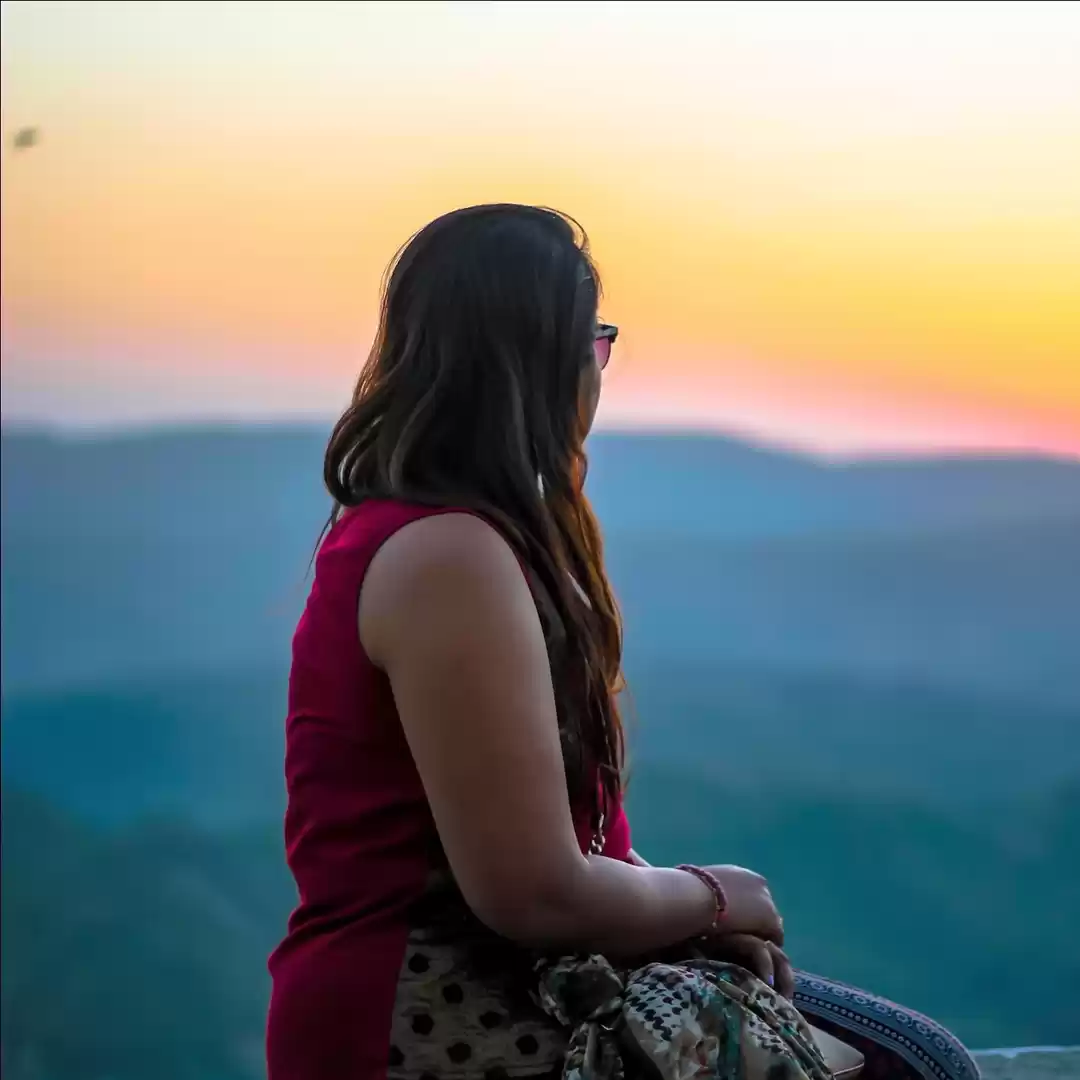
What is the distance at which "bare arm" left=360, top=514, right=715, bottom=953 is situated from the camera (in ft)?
2.75

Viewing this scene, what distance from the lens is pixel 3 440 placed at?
6.53ft

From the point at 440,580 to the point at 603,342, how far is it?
319mm

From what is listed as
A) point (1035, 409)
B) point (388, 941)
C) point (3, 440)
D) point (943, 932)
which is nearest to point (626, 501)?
point (1035, 409)

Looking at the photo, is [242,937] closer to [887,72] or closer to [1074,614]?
[1074,614]

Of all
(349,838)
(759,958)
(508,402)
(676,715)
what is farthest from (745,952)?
(676,715)

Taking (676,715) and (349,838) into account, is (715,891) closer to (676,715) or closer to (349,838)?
(349,838)

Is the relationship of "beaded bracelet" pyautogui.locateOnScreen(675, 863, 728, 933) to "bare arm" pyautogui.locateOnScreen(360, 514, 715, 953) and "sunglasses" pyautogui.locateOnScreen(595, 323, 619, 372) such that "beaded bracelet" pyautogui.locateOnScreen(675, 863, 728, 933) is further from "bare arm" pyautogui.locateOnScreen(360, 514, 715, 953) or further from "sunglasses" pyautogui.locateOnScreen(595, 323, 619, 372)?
"sunglasses" pyautogui.locateOnScreen(595, 323, 619, 372)

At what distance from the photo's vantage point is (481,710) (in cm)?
84

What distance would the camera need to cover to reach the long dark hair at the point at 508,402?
95 cm

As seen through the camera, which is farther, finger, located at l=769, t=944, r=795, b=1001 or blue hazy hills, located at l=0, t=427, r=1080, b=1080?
blue hazy hills, located at l=0, t=427, r=1080, b=1080

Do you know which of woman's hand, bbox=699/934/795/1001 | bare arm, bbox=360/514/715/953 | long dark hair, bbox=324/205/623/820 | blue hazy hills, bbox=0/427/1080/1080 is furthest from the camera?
blue hazy hills, bbox=0/427/1080/1080

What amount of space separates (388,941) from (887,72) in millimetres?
1618

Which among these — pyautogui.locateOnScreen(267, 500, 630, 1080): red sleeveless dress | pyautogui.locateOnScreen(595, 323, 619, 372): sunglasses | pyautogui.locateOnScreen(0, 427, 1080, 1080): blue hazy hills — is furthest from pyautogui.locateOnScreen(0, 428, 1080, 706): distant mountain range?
pyautogui.locateOnScreen(267, 500, 630, 1080): red sleeveless dress

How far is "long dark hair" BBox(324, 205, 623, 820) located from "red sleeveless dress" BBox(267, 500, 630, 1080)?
0.07 meters
